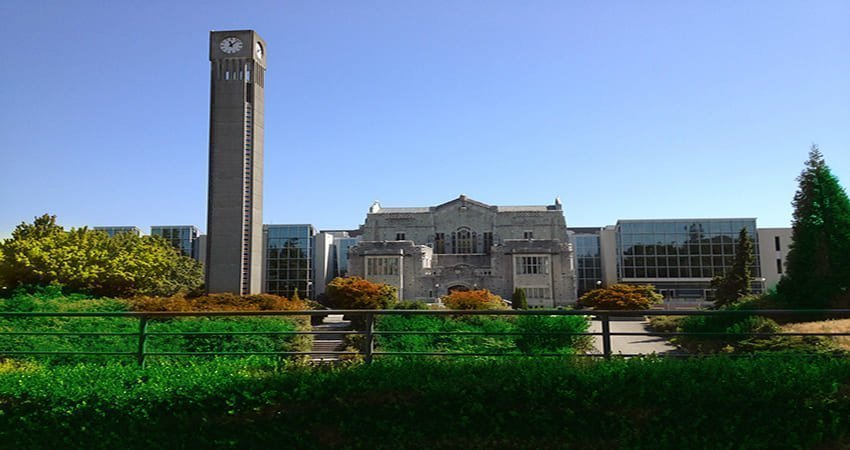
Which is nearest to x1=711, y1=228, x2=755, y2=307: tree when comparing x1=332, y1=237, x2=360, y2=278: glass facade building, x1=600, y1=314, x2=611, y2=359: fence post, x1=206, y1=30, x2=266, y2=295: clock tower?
x1=206, y1=30, x2=266, y2=295: clock tower

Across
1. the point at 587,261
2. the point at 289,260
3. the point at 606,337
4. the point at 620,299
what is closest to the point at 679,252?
the point at 587,261

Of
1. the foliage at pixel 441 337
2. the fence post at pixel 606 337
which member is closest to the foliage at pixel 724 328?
the foliage at pixel 441 337

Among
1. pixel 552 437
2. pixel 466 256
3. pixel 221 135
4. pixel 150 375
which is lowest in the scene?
pixel 552 437

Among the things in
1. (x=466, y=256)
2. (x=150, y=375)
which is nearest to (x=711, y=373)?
(x=150, y=375)

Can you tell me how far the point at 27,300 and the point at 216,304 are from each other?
7.59 metres

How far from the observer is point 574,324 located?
16.5 m

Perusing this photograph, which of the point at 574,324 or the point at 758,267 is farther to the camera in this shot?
the point at 758,267

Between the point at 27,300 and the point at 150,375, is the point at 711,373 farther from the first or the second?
the point at 27,300

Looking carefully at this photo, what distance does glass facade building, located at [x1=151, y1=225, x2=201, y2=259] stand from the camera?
62.9 meters

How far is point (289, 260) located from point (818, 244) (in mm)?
48081

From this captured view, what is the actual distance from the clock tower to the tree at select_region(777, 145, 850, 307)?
86.8 ft

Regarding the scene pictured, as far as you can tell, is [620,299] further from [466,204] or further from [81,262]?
[81,262]

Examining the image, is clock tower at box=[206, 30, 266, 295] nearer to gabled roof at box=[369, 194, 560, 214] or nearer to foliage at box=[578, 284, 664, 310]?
foliage at box=[578, 284, 664, 310]

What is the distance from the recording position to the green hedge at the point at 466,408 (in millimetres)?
4922
